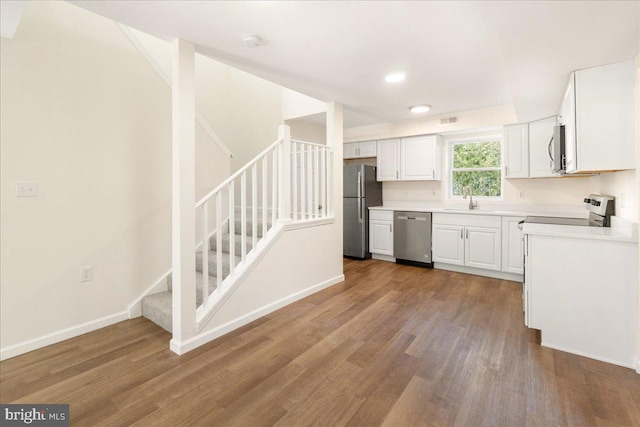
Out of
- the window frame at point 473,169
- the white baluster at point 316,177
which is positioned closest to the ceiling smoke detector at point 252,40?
the white baluster at point 316,177

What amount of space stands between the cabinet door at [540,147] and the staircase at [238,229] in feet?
8.67

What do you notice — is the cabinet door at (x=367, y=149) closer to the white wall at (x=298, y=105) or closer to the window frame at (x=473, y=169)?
the window frame at (x=473, y=169)

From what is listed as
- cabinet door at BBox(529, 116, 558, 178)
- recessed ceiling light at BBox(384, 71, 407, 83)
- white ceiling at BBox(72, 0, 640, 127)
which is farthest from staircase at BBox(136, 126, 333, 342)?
cabinet door at BBox(529, 116, 558, 178)

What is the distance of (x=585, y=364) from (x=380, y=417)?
5.25 feet

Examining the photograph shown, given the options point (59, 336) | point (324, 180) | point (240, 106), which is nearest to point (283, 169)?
point (324, 180)

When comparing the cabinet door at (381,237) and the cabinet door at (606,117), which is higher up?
the cabinet door at (606,117)

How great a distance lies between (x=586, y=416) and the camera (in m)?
1.62

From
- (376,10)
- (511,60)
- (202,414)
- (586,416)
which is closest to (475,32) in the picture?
(511,60)

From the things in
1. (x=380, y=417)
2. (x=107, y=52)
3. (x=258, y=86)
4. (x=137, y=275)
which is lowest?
(x=380, y=417)

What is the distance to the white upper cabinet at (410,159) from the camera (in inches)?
189

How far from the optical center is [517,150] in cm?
412

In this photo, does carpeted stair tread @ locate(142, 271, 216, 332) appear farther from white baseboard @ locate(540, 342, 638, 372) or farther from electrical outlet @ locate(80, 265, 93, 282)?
white baseboard @ locate(540, 342, 638, 372)

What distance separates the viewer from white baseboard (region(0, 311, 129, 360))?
2217mm

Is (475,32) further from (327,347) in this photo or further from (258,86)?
(258,86)
